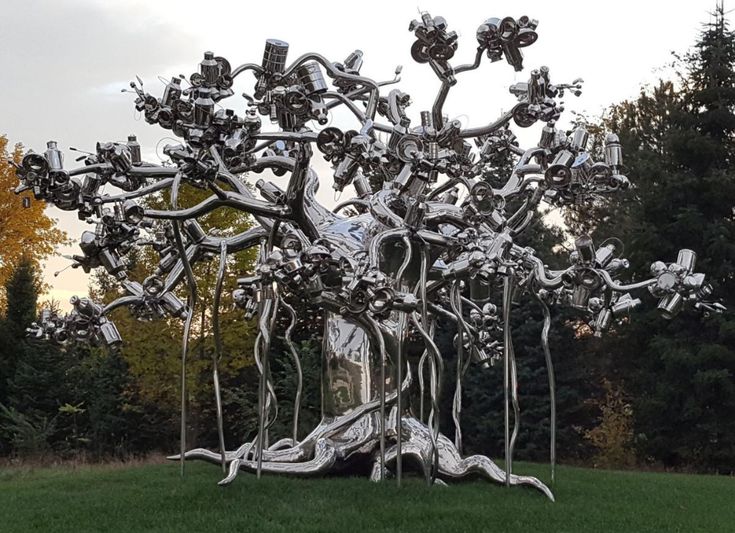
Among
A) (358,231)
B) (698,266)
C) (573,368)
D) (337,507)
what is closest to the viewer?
(337,507)

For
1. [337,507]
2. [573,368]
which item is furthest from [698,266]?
[337,507]

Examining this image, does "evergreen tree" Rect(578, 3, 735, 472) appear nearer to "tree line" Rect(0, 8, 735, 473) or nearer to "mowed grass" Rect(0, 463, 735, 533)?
"tree line" Rect(0, 8, 735, 473)

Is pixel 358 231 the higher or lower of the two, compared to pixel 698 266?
lower

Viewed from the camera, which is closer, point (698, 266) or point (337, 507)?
point (337, 507)

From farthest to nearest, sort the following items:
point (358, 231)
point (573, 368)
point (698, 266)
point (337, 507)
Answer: point (573, 368) → point (698, 266) → point (358, 231) → point (337, 507)

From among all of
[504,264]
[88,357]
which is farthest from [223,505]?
[88,357]

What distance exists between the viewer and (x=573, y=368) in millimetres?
21484

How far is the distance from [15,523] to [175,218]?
2.77m

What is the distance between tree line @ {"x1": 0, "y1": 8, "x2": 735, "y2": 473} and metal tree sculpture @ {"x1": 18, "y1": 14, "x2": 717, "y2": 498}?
26.7 feet

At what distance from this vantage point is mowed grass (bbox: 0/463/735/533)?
7109mm

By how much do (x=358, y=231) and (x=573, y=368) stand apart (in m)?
12.9

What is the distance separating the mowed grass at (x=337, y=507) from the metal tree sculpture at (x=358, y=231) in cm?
35

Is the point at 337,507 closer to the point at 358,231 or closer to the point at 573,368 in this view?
the point at 358,231

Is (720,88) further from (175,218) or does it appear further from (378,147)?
(175,218)
